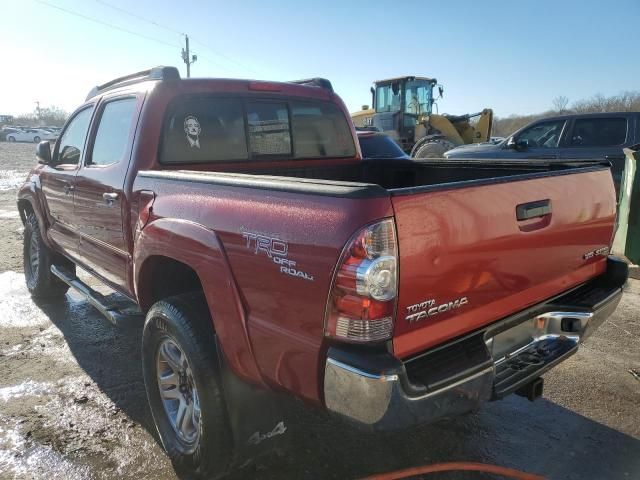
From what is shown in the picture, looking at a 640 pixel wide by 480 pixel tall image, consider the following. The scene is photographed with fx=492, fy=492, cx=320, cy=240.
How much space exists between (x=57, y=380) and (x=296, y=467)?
2107 mm

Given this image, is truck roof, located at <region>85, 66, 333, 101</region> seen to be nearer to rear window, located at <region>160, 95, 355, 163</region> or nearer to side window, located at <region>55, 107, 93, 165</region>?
rear window, located at <region>160, 95, 355, 163</region>

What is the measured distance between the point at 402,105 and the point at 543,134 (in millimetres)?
8617

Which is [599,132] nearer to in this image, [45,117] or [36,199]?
[36,199]

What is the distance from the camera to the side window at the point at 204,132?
314 cm

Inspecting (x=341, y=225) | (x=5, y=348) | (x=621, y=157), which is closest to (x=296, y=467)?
(x=341, y=225)

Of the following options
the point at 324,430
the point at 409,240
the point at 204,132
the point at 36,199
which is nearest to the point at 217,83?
the point at 204,132

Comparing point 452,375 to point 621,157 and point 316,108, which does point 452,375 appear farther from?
point 621,157

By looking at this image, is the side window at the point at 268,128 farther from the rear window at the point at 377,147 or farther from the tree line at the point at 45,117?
the tree line at the point at 45,117

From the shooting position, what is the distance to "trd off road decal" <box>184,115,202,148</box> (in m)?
3.19

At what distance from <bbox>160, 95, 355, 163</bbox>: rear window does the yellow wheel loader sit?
35.3 feet

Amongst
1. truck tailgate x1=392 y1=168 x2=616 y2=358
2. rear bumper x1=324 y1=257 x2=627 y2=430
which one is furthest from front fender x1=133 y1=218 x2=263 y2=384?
truck tailgate x1=392 y1=168 x2=616 y2=358

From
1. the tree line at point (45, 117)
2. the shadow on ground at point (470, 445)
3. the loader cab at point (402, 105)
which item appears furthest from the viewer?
the tree line at point (45, 117)

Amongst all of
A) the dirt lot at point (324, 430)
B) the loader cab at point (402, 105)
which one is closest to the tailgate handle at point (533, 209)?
the dirt lot at point (324, 430)

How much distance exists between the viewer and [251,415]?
2.33 meters
